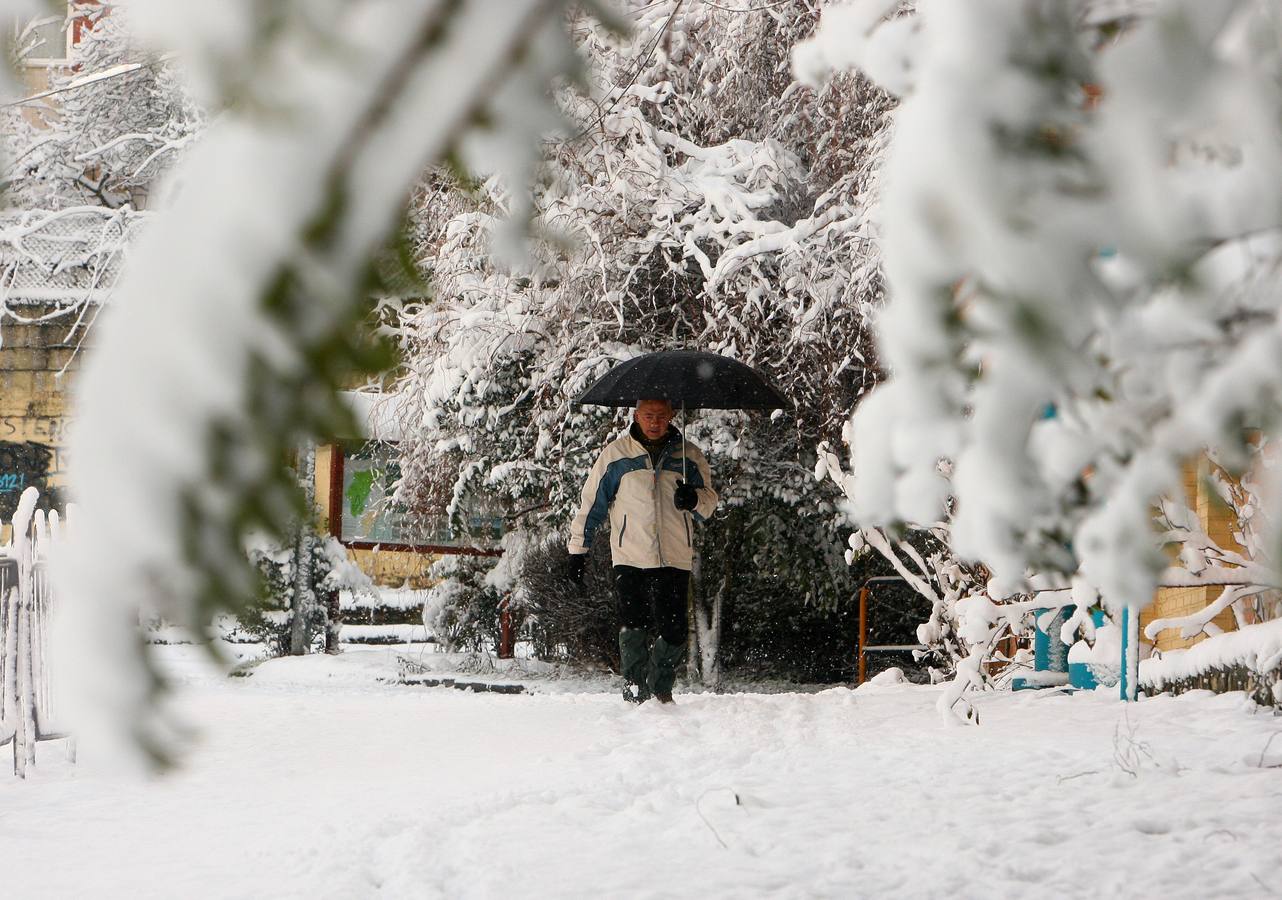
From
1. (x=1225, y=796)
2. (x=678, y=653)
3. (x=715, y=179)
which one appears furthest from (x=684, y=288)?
(x=1225, y=796)

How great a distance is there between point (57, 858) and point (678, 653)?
3.69 m

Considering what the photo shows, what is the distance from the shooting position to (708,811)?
14.1 feet

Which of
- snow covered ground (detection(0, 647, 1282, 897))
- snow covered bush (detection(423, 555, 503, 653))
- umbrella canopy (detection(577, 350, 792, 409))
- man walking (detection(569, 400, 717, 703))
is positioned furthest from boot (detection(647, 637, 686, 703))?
snow covered bush (detection(423, 555, 503, 653))

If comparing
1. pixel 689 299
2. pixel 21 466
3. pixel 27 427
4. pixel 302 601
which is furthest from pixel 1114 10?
pixel 27 427

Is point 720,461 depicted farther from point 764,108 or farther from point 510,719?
point 510,719

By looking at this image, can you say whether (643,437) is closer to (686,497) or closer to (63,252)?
(686,497)

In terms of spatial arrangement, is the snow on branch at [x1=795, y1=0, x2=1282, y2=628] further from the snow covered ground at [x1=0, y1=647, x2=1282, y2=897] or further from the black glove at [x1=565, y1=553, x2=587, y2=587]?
the black glove at [x1=565, y1=553, x2=587, y2=587]

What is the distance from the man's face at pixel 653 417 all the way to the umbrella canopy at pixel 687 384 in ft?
0.15

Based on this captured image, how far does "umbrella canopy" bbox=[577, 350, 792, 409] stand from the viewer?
7371 mm

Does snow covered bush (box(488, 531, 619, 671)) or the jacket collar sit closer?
the jacket collar

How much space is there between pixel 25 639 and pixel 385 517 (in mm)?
7365

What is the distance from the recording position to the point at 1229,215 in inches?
40.6

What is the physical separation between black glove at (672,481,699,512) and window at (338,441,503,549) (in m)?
4.53

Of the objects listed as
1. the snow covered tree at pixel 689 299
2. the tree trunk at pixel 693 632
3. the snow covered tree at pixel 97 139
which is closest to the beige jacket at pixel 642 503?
the snow covered tree at pixel 689 299
